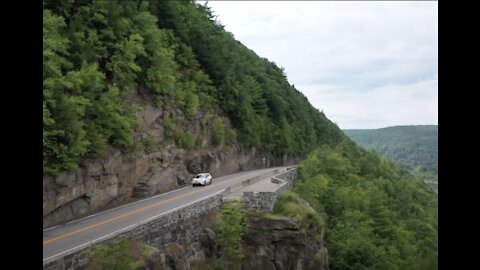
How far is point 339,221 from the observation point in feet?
117

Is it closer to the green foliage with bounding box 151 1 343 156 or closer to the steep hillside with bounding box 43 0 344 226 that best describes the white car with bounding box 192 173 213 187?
the steep hillside with bounding box 43 0 344 226

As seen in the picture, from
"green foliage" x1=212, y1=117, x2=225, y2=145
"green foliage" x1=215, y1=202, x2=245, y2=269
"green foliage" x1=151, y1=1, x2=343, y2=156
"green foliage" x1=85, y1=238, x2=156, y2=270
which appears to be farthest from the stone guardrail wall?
"green foliage" x1=151, y1=1, x2=343, y2=156

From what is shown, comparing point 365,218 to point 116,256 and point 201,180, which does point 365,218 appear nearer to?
point 201,180

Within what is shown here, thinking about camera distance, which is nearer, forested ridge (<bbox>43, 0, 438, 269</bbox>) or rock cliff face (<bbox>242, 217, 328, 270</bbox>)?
forested ridge (<bbox>43, 0, 438, 269</bbox>)

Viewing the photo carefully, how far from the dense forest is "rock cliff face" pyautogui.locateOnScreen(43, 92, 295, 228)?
69 cm

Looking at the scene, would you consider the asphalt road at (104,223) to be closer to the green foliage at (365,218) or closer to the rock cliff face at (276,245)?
the rock cliff face at (276,245)

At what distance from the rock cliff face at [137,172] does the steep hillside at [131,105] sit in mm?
61

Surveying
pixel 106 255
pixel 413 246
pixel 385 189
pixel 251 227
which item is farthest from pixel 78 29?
pixel 385 189

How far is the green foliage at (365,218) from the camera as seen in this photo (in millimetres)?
31141

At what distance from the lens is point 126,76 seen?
29672mm

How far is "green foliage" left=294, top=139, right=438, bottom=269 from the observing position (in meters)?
31.1

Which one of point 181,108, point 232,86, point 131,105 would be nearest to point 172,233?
point 131,105
